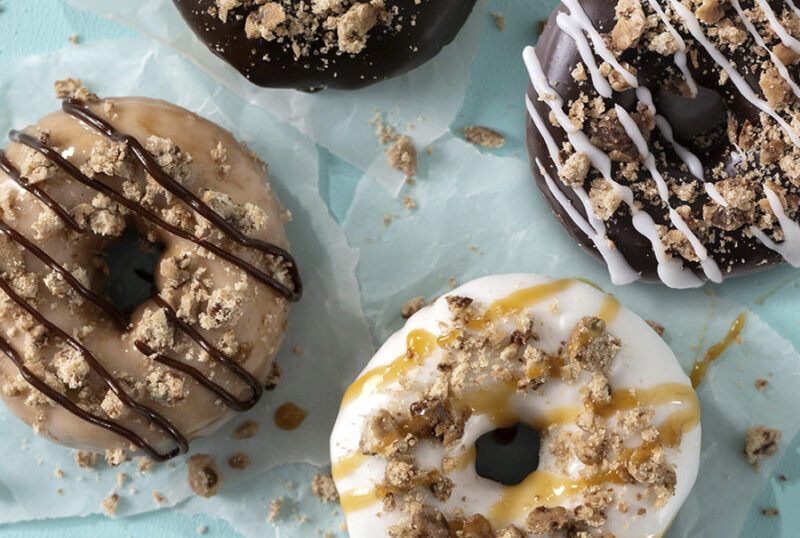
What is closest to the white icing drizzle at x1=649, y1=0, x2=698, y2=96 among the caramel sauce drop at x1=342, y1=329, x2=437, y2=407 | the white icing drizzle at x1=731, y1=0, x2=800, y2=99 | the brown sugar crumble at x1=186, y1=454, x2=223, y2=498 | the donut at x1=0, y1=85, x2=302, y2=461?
the white icing drizzle at x1=731, y1=0, x2=800, y2=99

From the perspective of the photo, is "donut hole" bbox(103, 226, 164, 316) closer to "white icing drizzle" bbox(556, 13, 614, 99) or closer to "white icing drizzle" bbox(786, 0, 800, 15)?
"white icing drizzle" bbox(556, 13, 614, 99)

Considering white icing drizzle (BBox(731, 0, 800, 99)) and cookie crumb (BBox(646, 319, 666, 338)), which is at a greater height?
white icing drizzle (BBox(731, 0, 800, 99))

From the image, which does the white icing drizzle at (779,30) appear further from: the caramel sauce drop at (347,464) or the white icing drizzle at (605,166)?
the caramel sauce drop at (347,464)

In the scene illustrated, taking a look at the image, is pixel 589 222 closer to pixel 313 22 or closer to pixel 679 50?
pixel 679 50

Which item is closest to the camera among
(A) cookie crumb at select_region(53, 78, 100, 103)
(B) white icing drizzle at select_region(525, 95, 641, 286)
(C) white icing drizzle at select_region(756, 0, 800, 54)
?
(C) white icing drizzle at select_region(756, 0, 800, 54)

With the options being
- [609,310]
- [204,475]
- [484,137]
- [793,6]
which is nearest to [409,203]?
[484,137]

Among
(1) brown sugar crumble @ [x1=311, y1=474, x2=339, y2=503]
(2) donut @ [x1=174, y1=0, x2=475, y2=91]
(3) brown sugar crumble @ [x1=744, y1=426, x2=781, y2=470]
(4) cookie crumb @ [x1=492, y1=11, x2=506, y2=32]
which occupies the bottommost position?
(3) brown sugar crumble @ [x1=744, y1=426, x2=781, y2=470]
